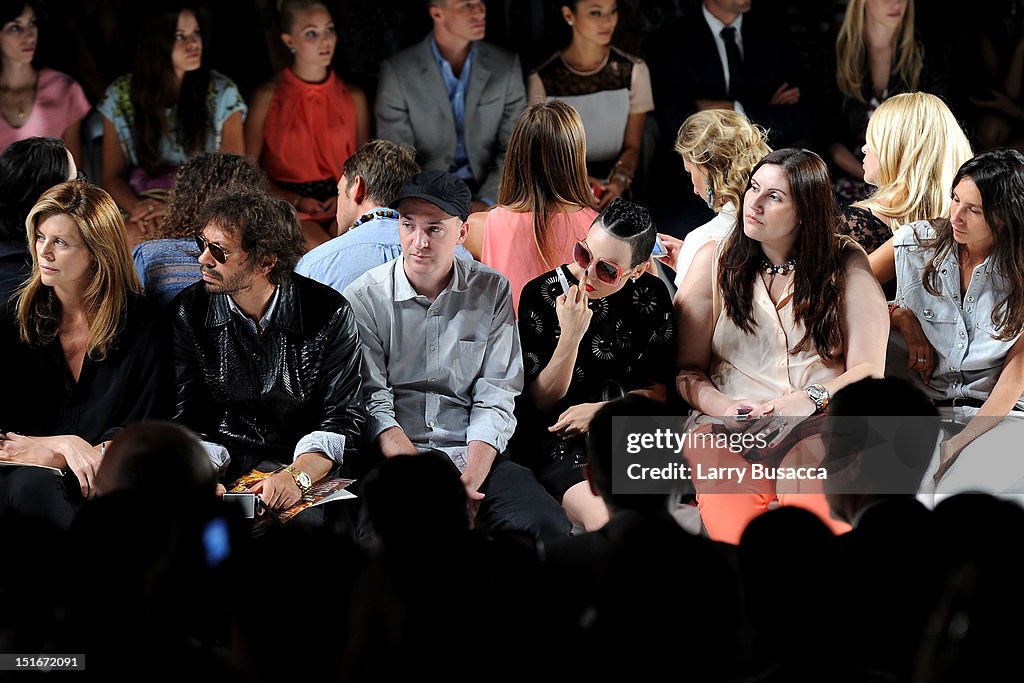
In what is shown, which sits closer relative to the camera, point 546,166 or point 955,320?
point 955,320

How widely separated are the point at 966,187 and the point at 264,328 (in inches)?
70.8

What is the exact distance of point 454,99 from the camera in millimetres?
4660

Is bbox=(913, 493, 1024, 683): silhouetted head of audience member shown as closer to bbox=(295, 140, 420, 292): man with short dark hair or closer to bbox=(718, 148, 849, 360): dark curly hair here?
bbox=(718, 148, 849, 360): dark curly hair

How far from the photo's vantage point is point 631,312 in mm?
3057

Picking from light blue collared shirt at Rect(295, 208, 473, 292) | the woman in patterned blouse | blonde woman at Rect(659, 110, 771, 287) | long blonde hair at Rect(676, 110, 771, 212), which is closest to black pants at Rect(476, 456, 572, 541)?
light blue collared shirt at Rect(295, 208, 473, 292)

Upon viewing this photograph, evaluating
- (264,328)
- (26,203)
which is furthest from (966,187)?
(26,203)

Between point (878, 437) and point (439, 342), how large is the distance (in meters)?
1.14

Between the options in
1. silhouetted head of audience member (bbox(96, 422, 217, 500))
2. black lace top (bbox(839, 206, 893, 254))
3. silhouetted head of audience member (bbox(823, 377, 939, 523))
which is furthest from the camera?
black lace top (bbox(839, 206, 893, 254))

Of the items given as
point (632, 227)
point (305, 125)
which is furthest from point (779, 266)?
point (305, 125)

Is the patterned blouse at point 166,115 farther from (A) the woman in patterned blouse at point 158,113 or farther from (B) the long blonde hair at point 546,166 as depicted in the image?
(B) the long blonde hair at point 546,166

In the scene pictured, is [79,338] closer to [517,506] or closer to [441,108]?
[517,506]

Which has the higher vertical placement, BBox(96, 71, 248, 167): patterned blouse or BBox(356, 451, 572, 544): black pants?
BBox(96, 71, 248, 167): patterned blouse

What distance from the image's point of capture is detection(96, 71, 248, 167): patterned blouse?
14.6ft

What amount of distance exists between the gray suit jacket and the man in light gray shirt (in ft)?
5.27
